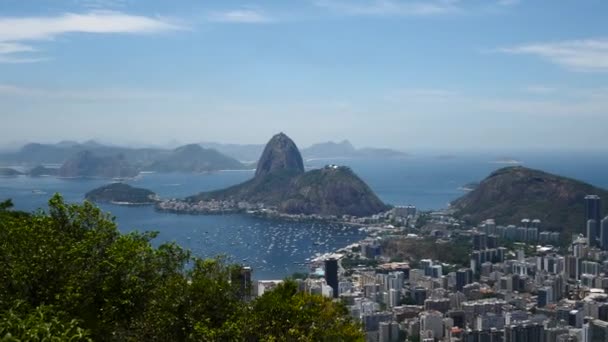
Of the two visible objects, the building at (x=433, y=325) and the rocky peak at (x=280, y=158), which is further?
the rocky peak at (x=280, y=158)

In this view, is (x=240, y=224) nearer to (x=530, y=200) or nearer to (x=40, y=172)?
(x=530, y=200)

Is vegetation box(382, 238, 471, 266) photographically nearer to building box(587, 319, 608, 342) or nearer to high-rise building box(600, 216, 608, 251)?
high-rise building box(600, 216, 608, 251)

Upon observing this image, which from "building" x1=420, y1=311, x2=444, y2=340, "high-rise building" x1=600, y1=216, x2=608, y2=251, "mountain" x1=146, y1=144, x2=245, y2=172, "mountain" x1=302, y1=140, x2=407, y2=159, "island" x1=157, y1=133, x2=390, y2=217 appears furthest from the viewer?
"mountain" x1=302, y1=140, x2=407, y2=159

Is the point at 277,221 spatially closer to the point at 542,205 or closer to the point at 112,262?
the point at 542,205

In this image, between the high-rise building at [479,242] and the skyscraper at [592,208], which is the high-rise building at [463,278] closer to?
the high-rise building at [479,242]

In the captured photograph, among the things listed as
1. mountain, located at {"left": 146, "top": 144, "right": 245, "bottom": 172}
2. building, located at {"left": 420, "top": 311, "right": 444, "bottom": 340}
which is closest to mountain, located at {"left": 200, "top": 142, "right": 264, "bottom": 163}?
mountain, located at {"left": 146, "top": 144, "right": 245, "bottom": 172}

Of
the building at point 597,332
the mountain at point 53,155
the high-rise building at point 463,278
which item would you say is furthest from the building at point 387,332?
the mountain at point 53,155

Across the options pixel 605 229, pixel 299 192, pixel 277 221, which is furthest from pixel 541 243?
pixel 299 192
